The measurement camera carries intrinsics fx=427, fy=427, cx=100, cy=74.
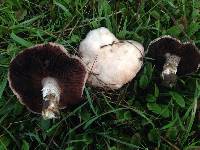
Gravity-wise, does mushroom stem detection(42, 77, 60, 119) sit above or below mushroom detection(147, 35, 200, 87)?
below

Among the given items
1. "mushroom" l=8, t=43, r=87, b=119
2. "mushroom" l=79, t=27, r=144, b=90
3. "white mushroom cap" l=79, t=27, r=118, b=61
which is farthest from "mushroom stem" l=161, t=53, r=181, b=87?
"mushroom" l=8, t=43, r=87, b=119

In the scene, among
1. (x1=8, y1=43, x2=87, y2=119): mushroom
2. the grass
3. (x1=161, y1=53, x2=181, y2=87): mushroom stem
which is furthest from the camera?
(x1=161, y1=53, x2=181, y2=87): mushroom stem

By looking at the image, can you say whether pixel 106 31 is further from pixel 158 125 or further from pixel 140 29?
pixel 158 125

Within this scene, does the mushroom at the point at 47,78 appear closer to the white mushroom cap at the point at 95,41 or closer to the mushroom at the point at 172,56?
the white mushroom cap at the point at 95,41

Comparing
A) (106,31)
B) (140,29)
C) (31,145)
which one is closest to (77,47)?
(106,31)

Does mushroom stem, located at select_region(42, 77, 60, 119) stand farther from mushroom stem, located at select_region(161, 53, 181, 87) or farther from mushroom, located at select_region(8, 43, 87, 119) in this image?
mushroom stem, located at select_region(161, 53, 181, 87)

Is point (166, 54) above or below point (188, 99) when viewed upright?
above

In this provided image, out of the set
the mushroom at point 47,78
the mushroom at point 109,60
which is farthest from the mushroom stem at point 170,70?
the mushroom at point 47,78
